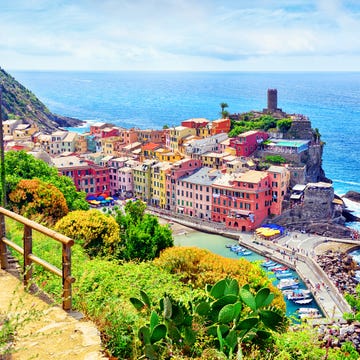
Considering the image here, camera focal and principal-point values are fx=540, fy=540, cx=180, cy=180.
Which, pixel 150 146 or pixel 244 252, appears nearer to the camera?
pixel 244 252

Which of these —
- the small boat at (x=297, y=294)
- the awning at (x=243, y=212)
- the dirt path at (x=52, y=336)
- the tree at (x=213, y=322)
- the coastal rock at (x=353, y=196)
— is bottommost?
the small boat at (x=297, y=294)

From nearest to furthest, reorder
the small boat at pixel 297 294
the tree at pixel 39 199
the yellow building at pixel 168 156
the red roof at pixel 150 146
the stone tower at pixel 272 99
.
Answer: the tree at pixel 39 199, the small boat at pixel 297 294, the yellow building at pixel 168 156, the red roof at pixel 150 146, the stone tower at pixel 272 99

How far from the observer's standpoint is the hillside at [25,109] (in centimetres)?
9019

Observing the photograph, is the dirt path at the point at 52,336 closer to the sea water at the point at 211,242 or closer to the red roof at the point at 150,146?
the sea water at the point at 211,242

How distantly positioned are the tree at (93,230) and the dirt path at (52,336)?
37.9 ft

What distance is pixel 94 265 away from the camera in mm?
10461

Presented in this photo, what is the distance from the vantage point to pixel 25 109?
313 ft

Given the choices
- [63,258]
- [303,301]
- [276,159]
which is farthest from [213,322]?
[276,159]

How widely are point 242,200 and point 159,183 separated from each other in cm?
965

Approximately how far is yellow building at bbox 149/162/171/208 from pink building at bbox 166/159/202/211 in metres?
0.51

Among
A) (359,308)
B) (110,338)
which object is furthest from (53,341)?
(359,308)

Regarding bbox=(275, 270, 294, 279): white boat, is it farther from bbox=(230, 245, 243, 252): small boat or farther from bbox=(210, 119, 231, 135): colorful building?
bbox=(210, 119, 231, 135): colorful building

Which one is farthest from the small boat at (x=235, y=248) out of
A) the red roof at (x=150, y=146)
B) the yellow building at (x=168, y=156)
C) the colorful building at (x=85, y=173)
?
the red roof at (x=150, y=146)

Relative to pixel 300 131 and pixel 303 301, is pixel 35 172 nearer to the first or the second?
pixel 303 301
